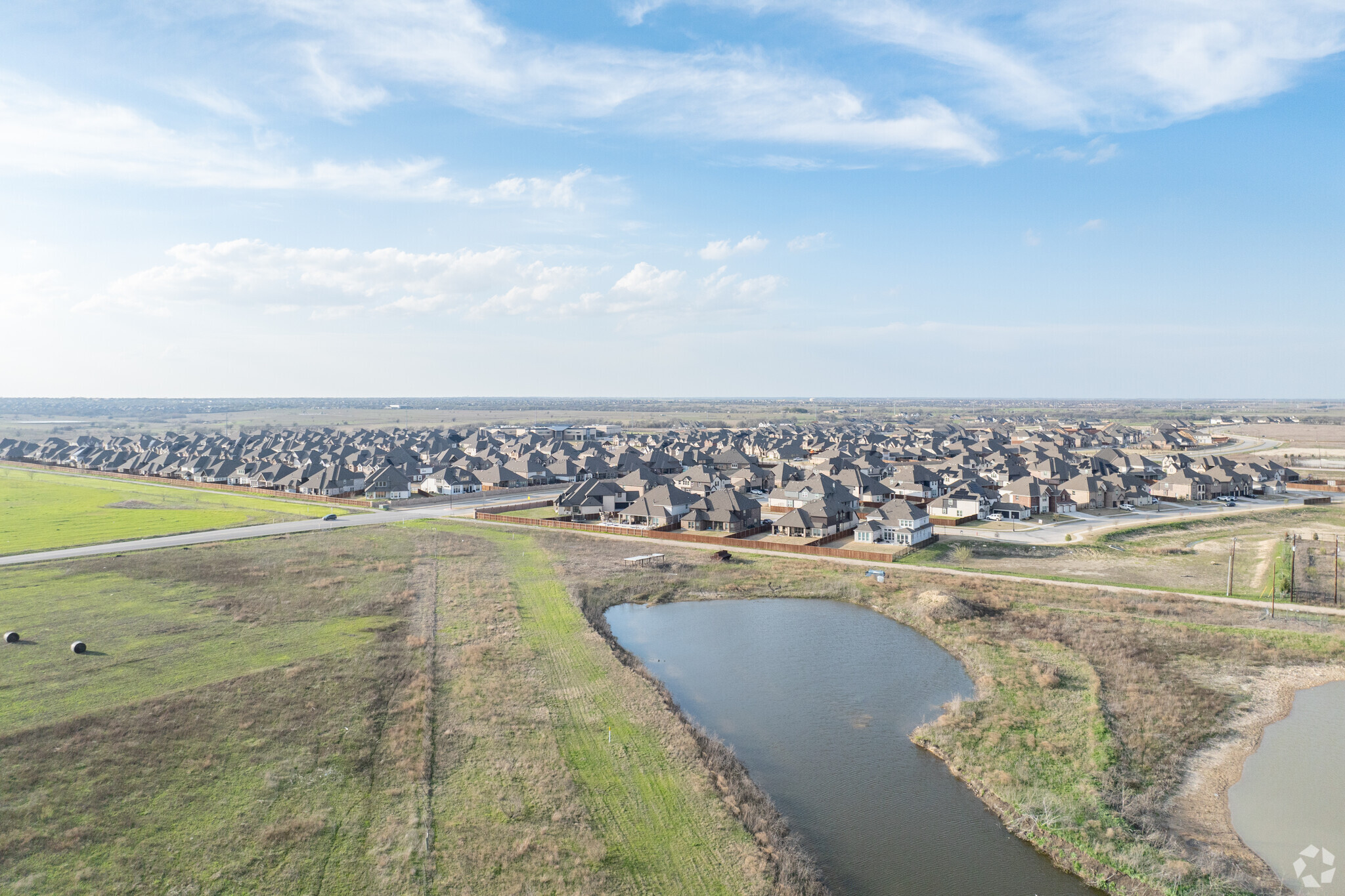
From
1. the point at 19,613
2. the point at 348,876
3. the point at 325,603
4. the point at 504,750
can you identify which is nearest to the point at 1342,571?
the point at 504,750

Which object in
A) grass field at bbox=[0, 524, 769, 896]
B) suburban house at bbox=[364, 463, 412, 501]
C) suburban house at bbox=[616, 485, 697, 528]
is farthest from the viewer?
suburban house at bbox=[364, 463, 412, 501]

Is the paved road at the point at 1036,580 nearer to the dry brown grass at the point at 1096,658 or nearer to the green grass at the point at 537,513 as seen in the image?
the dry brown grass at the point at 1096,658

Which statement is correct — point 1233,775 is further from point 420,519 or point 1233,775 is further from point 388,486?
point 388,486

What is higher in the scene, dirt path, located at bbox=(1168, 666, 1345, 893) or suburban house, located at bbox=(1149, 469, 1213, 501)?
suburban house, located at bbox=(1149, 469, 1213, 501)

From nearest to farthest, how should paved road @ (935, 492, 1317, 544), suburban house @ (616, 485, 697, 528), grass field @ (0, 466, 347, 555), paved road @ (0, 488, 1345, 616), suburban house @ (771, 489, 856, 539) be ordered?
1. paved road @ (0, 488, 1345, 616)
2. grass field @ (0, 466, 347, 555)
3. paved road @ (935, 492, 1317, 544)
4. suburban house @ (771, 489, 856, 539)
5. suburban house @ (616, 485, 697, 528)

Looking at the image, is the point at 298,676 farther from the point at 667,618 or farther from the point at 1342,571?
the point at 1342,571

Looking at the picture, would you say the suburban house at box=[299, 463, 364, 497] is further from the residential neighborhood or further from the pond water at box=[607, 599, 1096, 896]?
the pond water at box=[607, 599, 1096, 896]

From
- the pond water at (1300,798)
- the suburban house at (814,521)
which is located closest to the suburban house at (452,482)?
the suburban house at (814,521)

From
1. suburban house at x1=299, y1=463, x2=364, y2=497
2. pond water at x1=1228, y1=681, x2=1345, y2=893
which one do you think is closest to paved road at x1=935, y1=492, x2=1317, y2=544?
pond water at x1=1228, y1=681, x2=1345, y2=893
